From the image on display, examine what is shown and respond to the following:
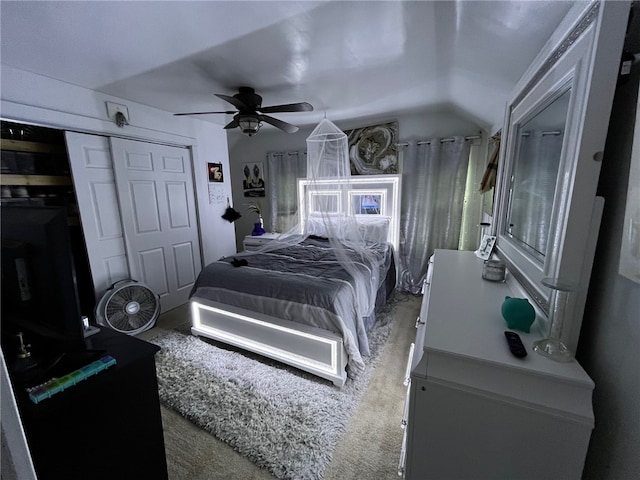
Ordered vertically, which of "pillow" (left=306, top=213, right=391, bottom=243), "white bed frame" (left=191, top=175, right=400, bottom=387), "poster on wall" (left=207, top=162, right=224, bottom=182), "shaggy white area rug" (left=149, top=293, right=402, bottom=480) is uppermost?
"poster on wall" (left=207, top=162, right=224, bottom=182)

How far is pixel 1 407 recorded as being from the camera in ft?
1.30

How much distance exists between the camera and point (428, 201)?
3359 mm

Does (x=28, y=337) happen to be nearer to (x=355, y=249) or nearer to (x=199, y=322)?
(x=199, y=322)

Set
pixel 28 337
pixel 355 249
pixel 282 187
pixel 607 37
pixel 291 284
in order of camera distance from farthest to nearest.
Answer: pixel 282 187
pixel 355 249
pixel 291 284
pixel 28 337
pixel 607 37

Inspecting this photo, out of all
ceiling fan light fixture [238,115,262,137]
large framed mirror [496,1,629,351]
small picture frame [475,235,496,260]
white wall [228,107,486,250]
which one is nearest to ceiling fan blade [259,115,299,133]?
ceiling fan light fixture [238,115,262,137]

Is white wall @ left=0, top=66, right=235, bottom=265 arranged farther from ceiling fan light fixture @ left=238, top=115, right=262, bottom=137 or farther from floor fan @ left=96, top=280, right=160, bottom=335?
ceiling fan light fixture @ left=238, top=115, right=262, bottom=137

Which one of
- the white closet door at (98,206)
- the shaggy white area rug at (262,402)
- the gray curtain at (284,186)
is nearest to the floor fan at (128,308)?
the white closet door at (98,206)

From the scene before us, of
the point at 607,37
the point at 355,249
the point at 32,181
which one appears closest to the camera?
the point at 607,37

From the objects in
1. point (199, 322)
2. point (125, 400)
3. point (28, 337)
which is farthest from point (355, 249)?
point (28, 337)

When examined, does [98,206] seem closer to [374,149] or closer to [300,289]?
[300,289]

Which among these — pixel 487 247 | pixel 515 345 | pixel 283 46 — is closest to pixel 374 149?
pixel 283 46

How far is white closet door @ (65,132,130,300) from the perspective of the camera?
2.37 meters

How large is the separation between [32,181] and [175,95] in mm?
1548

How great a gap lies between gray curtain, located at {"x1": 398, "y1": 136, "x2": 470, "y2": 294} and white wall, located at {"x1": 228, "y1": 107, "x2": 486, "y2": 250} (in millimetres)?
187
